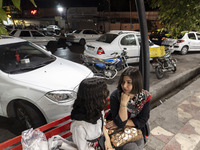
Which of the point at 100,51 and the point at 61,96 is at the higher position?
the point at 100,51

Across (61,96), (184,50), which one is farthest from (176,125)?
(184,50)

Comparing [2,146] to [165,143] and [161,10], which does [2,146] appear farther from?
[161,10]

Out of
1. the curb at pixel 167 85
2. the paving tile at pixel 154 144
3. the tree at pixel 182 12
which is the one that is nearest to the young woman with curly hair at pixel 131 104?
the paving tile at pixel 154 144

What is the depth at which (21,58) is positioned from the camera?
11.4 ft

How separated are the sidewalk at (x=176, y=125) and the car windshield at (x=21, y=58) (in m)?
2.82

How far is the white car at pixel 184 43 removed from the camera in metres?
9.63

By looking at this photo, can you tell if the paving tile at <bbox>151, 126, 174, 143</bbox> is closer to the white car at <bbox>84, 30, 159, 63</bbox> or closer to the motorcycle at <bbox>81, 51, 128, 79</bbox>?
the motorcycle at <bbox>81, 51, 128, 79</bbox>

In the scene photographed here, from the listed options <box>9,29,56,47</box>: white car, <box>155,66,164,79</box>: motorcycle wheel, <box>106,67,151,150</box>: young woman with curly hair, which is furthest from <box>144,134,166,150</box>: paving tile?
<box>9,29,56,47</box>: white car

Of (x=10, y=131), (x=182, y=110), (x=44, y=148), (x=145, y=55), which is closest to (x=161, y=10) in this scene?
(x=145, y=55)

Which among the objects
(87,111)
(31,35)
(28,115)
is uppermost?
(31,35)

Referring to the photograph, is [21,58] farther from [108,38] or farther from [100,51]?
[108,38]

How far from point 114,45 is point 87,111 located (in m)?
5.37

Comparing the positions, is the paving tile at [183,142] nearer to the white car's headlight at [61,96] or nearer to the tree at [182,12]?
the white car's headlight at [61,96]

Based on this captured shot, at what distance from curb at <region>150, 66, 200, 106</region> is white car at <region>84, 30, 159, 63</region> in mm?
2149
